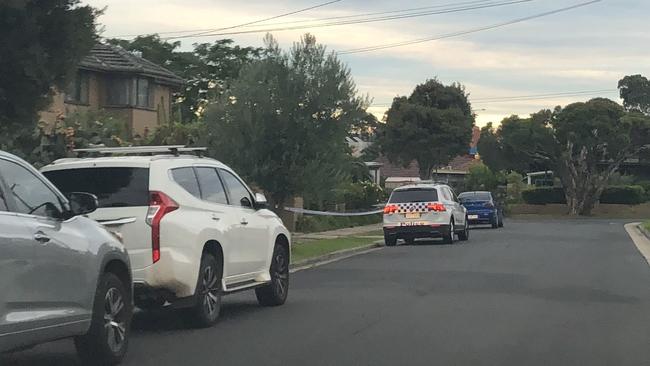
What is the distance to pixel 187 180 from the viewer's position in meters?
10.6

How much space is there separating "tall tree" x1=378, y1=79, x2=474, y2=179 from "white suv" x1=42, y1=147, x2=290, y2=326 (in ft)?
157

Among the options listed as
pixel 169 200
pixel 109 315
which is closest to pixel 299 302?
pixel 169 200

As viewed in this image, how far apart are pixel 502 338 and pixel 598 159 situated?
47.5 metres

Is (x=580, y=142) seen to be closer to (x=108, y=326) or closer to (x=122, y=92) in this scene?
(x=122, y=92)

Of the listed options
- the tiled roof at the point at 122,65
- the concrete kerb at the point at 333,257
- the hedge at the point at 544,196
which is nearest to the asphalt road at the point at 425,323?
the concrete kerb at the point at 333,257

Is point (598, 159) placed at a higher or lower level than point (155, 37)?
lower

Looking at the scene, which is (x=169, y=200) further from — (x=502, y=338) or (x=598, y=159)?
(x=598, y=159)

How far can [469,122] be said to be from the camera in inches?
2378

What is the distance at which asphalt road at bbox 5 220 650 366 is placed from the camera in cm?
898

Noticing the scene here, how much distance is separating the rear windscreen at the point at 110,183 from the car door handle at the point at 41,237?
2.62 meters

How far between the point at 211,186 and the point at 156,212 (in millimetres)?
1532

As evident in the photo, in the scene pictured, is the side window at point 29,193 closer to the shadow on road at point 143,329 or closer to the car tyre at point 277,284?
the shadow on road at point 143,329

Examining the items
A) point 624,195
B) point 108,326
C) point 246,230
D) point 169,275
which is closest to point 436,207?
point 246,230

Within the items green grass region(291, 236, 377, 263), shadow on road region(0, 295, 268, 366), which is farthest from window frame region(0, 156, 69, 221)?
green grass region(291, 236, 377, 263)
